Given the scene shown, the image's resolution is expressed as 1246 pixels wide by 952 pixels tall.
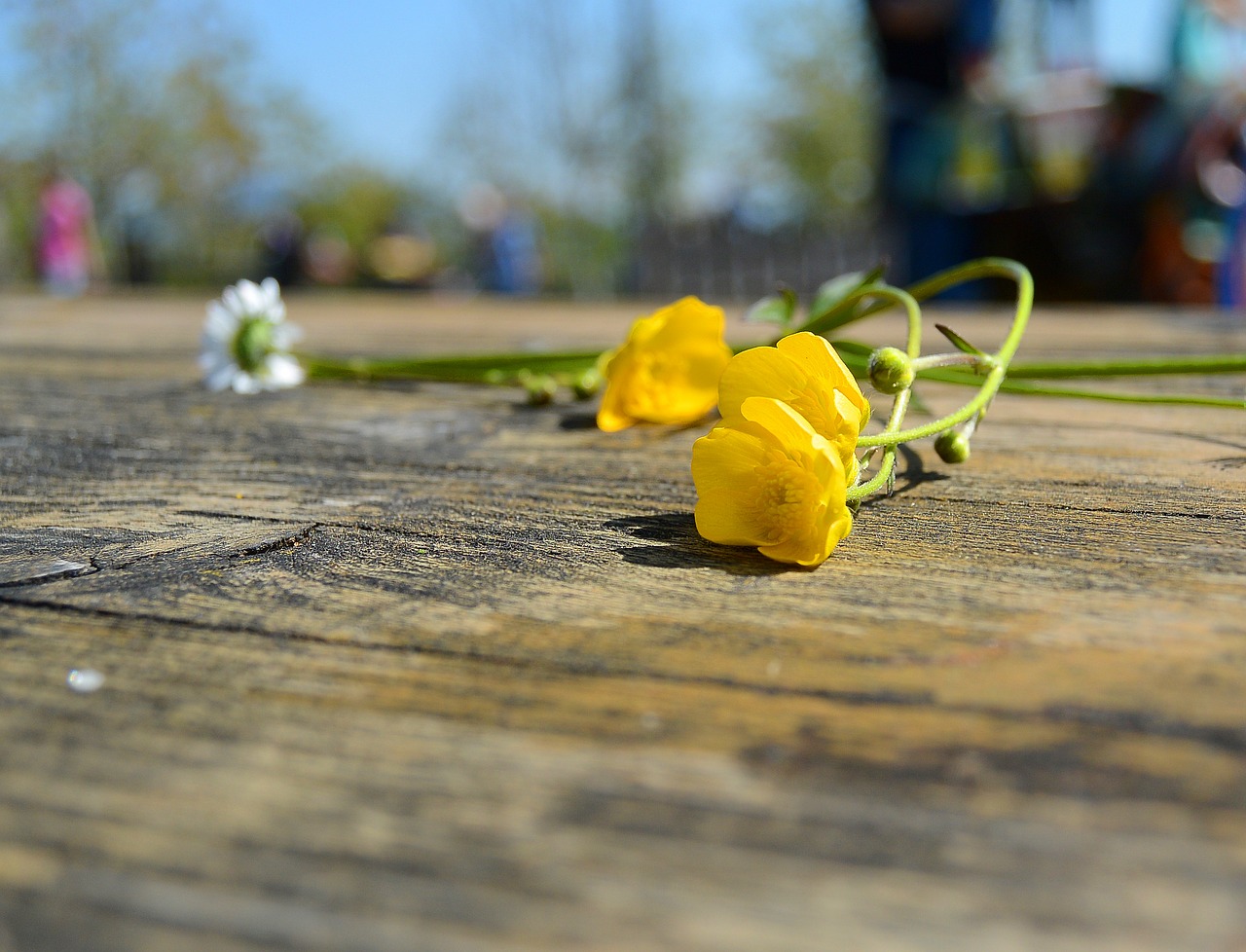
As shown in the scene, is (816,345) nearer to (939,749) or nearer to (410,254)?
(939,749)

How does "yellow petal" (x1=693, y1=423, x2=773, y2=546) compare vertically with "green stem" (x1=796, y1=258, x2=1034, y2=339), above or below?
below

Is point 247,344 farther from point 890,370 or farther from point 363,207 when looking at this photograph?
point 363,207

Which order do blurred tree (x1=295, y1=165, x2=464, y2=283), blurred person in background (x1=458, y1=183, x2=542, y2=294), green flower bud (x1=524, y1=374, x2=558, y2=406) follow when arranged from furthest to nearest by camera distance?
blurred tree (x1=295, y1=165, x2=464, y2=283)
blurred person in background (x1=458, y1=183, x2=542, y2=294)
green flower bud (x1=524, y1=374, x2=558, y2=406)

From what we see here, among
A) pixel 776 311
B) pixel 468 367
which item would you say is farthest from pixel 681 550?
pixel 468 367

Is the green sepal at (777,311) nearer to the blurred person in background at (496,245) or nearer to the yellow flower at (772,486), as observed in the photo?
the yellow flower at (772,486)

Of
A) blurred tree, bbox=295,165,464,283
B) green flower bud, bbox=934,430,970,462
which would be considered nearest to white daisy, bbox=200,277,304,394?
green flower bud, bbox=934,430,970,462

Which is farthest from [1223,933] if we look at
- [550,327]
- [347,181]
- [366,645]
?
[347,181]

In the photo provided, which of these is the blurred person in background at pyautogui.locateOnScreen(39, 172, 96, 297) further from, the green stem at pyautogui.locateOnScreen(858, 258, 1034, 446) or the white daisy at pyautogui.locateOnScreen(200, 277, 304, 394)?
the green stem at pyautogui.locateOnScreen(858, 258, 1034, 446)
